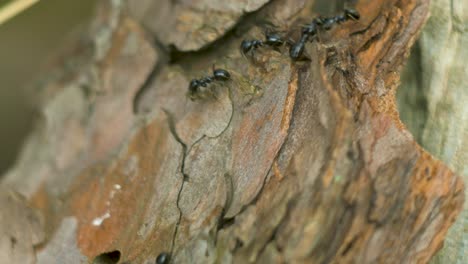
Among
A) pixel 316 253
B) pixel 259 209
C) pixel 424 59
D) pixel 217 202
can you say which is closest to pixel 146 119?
pixel 217 202

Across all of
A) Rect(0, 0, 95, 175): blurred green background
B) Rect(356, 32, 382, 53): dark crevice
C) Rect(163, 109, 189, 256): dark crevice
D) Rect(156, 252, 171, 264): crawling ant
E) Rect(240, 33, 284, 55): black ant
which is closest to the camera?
Rect(156, 252, 171, 264): crawling ant

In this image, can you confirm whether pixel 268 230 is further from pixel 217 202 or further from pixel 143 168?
pixel 143 168

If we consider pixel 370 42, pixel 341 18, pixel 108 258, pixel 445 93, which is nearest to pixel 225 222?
pixel 108 258

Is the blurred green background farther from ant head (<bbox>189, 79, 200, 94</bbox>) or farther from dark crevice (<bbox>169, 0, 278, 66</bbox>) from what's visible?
ant head (<bbox>189, 79, 200, 94</bbox>)

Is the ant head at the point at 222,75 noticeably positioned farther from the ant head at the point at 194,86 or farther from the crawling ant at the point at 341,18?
the crawling ant at the point at 341,18

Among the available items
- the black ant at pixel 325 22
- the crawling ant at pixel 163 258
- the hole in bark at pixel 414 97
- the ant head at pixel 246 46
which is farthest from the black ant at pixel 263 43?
the crawling ant at pixel 163 258

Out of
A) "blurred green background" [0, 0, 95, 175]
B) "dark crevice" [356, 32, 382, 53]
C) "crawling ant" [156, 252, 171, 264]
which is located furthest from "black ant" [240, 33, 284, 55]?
"blurred green background" [0, 0, 95, 175]
